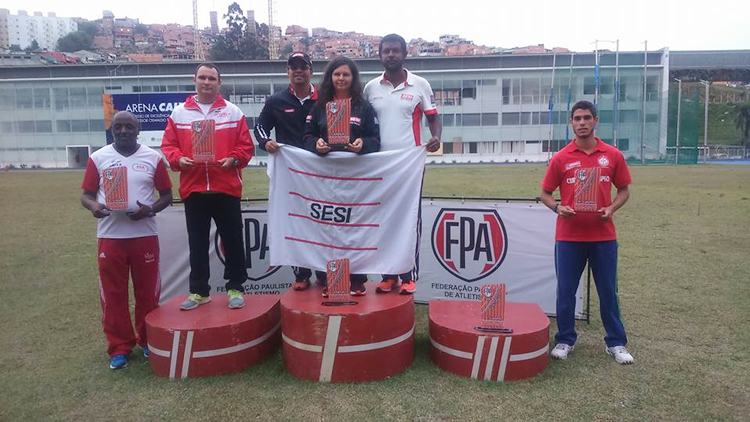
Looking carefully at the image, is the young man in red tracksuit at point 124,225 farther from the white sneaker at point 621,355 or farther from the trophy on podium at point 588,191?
the white sneaker at point 621,355

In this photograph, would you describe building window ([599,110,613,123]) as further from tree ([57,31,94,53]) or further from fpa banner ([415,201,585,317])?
tree ([57,31,94,53])

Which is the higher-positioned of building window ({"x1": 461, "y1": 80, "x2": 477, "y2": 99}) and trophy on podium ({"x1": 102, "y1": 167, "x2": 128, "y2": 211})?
building window ({"x1": 461, "y1": 80, "x2": 477, "y2": 99})

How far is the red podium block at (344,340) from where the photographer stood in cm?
402

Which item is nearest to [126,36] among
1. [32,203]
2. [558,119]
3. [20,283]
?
[558,119]

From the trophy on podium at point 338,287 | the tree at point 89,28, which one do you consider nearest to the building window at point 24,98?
the trophy on podium at point 338,287

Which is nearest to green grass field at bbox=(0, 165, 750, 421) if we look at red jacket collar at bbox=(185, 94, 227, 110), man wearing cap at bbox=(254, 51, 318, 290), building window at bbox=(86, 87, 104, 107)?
man wearing cap at bbox=(254, 51, 318, 290)

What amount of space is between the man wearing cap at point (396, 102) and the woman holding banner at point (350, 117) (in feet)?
0.38

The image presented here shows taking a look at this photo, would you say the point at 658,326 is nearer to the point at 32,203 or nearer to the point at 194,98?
the point at 194,98

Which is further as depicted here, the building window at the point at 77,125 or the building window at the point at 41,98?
the building window at the point at 41,98

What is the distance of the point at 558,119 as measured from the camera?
183 feet

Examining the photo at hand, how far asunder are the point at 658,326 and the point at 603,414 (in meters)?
2.12

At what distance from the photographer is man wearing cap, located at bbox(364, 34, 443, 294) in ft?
15.3

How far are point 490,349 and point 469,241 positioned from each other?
6.92 ft

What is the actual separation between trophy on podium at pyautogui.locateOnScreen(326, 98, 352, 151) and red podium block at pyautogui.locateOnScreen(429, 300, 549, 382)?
5.37 ft
